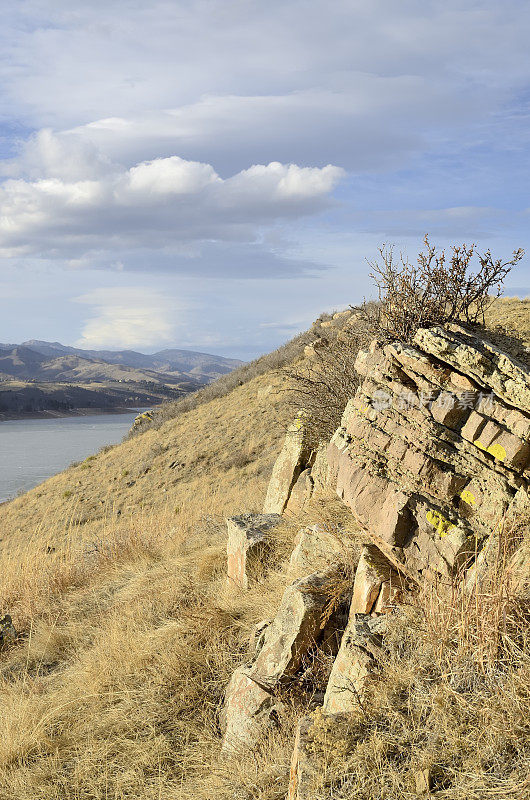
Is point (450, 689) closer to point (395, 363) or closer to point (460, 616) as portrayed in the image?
point (460, 616)

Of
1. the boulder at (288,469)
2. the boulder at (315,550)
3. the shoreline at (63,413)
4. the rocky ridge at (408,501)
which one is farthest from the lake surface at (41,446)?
the rocky ridge at (408,501)

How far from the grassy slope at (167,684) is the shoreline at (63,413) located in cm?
7620

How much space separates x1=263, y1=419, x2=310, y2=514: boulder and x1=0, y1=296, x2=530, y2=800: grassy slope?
3.20ft

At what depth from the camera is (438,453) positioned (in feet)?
15.0

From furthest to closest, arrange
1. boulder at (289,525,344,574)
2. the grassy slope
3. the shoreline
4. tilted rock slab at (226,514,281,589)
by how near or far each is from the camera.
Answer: the shoreline < tilted rock slab at (226,514,281,589) < boulder at (289,525,344,574) < the grassy slope

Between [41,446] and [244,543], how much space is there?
162 ft

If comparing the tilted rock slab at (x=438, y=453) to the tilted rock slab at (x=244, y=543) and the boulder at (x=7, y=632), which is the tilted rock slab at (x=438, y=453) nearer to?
the tilted rock slab at (x=244, y=543)

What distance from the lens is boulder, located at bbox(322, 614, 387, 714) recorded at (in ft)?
11.4

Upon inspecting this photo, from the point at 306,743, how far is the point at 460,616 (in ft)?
3.93

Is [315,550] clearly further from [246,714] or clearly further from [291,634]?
[246,714]

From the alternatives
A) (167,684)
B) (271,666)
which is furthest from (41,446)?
(271,666)

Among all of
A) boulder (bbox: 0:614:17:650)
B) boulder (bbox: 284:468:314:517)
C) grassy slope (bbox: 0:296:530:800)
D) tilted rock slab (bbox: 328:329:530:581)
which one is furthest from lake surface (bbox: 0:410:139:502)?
tilted rock slab (bbox: 328:329:530:581)

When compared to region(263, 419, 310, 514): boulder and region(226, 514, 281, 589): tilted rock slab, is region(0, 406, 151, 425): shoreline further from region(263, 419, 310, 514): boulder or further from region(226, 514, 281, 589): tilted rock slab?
region(226, 514, 281, 589): tilted rock slab

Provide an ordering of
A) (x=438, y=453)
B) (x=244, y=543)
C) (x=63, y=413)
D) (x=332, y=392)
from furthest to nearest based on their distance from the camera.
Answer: (x=63, y=413)
(x=332, y=392)
(x=244, y=543)
(x=438, y=453)
